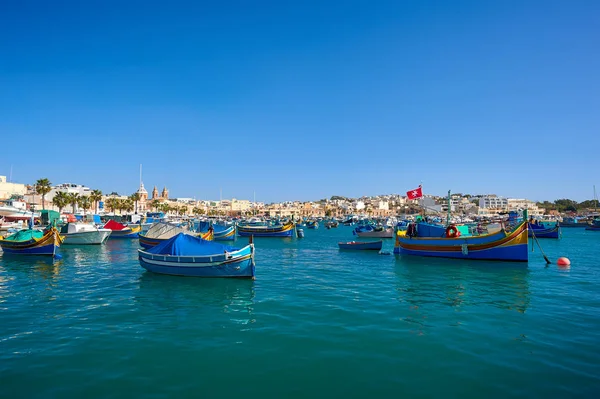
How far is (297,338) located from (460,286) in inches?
476

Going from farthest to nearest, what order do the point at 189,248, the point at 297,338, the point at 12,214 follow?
the point at 12,214, the point at 189,248, the point at 297,338

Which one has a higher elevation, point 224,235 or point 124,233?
point 124,233

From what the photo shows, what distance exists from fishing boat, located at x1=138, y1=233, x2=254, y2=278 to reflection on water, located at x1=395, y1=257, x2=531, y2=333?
27.7 feet

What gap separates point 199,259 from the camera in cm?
2066

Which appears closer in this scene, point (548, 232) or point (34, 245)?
point (34, 245)

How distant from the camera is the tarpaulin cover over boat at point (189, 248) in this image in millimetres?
21000

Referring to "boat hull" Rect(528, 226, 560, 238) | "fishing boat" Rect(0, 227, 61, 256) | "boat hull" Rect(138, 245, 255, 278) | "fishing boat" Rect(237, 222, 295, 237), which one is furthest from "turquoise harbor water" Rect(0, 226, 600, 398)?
"boat hull" Rect(528, 226, 560, 238)

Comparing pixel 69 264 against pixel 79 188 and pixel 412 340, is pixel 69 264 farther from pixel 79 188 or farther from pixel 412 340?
pixel 79 188

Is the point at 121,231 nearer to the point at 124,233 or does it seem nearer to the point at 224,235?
the point at 124,233

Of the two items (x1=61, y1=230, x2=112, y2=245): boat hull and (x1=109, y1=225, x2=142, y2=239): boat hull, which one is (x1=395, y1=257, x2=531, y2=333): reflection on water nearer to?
(x1=61, y1=230, x2=112, y2=245): boat hull

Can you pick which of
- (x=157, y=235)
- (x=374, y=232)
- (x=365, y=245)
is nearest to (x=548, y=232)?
(x=374, y=232)

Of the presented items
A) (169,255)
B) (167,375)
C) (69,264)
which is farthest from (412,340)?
(69,264)

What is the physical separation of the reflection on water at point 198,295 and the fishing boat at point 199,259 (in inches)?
16.5

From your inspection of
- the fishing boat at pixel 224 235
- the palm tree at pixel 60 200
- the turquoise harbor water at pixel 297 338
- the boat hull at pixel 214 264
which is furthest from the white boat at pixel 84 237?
the palm tree at pixel 60 200
